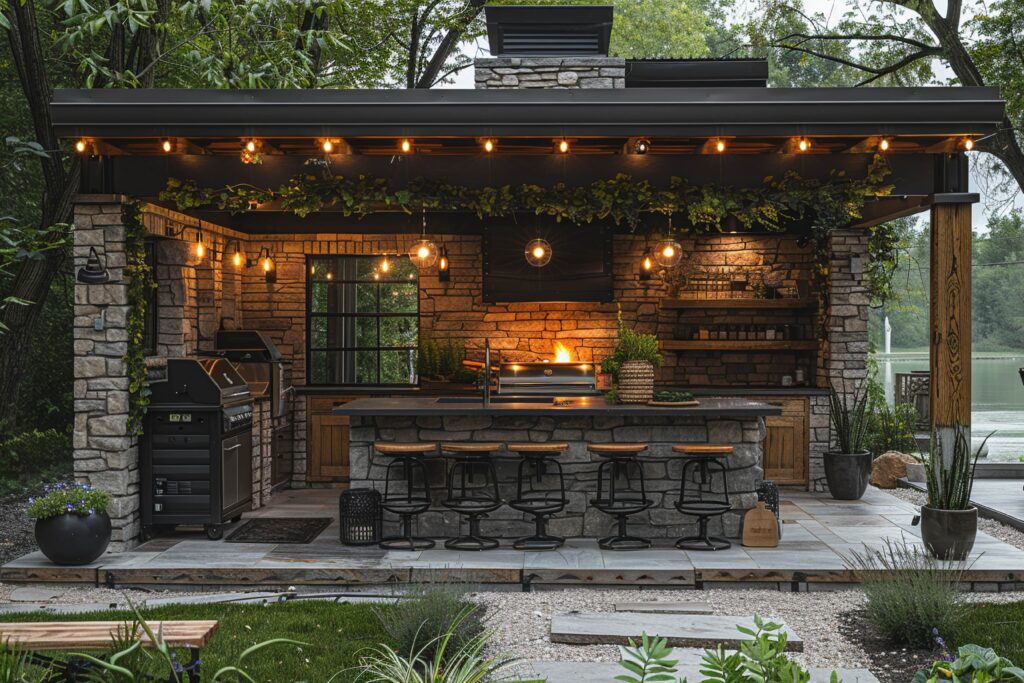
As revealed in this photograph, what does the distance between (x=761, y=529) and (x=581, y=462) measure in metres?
1.48

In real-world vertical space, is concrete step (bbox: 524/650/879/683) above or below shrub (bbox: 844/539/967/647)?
below

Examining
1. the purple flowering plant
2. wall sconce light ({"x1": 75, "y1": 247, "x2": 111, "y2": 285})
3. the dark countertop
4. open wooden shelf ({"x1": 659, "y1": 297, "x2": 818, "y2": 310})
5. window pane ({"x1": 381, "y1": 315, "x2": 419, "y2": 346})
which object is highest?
wall sconce light ({"x1": 75, "y1": 247, "x2": 111, "y2": 285})

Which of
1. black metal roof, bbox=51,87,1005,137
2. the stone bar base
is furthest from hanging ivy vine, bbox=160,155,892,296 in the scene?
the stone bar base

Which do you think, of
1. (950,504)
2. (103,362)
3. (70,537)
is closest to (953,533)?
(950,504)

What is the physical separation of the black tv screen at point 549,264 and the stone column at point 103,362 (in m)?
4.22

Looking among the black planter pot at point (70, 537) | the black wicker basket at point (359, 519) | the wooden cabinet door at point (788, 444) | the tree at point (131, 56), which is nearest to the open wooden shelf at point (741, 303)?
the wooden cabinet door at point (788, 444)


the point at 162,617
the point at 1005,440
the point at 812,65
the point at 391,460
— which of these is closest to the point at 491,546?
the point at 391,460

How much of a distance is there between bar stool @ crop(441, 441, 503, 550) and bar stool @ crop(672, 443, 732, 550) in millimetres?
1444

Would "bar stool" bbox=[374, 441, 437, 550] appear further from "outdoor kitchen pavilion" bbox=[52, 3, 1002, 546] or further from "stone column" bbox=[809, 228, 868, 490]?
"stone column" bbox=[809, 228, 868, 490]

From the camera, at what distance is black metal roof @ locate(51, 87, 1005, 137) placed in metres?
6.56

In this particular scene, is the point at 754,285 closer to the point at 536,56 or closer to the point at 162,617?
the point at 536,56

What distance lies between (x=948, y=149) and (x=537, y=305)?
15.8 ft

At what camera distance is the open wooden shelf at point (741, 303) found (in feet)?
34.3

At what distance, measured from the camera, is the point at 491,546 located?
720cm
